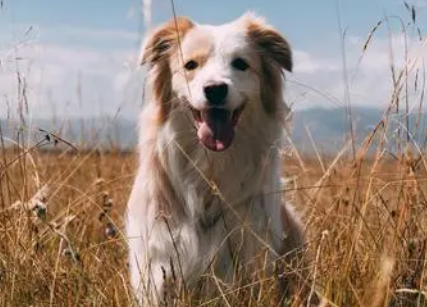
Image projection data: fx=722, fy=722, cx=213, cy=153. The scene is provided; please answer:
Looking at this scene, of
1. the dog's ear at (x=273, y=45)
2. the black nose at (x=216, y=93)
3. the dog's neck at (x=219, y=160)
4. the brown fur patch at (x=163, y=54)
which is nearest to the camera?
the black nose at (x=216, y=93)

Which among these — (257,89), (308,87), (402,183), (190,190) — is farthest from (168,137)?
(402,183)

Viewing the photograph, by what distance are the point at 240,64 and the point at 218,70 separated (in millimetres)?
310

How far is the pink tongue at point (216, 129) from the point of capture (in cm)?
414

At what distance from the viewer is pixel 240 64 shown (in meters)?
4.46

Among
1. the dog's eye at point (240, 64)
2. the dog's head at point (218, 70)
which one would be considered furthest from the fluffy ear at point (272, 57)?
the dog's eye at point (240, 64)

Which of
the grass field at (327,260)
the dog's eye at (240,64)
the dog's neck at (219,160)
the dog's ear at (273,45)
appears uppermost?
the dog's ear at (273,45)

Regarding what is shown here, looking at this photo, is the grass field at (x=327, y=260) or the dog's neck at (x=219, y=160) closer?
the grass field at (x=327, y=260)

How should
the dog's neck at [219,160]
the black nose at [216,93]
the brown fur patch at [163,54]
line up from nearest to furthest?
the black nose at [216,93]
the dog's neck at [219,160]
the brown fur patch at [163,54]

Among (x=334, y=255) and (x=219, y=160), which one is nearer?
(x=334, y=255)

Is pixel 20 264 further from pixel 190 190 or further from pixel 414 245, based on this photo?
pixel 414 245

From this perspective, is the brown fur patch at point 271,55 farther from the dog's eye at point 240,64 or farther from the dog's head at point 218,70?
the dog's eye at point 240,64

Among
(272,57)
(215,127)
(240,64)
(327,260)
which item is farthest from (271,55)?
(327,260)

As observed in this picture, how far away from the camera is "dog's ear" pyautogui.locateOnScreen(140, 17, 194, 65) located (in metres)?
4.60

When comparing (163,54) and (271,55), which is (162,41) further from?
(271,55)
